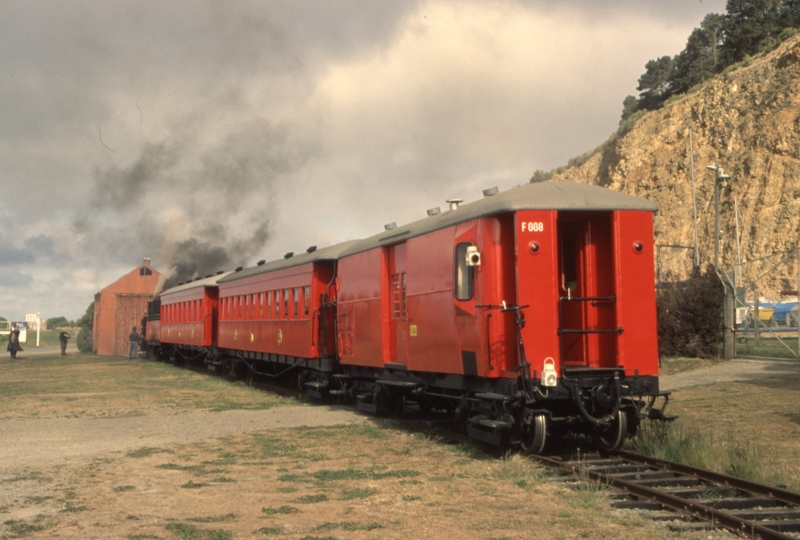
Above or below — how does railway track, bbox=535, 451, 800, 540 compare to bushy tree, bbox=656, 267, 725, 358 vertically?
below

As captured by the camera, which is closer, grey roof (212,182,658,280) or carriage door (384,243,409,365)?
grey roof (212,182,658,280)

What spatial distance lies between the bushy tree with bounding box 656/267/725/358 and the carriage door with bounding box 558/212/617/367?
17.0 m

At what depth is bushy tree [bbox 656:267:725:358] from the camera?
86.2 ft

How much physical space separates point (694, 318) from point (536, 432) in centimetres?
1838

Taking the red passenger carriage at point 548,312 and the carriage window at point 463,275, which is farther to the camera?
the carriage window at point 463,275

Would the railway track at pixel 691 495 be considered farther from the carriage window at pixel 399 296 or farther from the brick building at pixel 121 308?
the brick building at pixel 121 308

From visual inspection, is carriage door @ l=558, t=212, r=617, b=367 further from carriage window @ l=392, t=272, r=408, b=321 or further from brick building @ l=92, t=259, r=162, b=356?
brick building @ l=92, t=259, r=162, b=356

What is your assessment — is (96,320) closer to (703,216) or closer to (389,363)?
(703,216)

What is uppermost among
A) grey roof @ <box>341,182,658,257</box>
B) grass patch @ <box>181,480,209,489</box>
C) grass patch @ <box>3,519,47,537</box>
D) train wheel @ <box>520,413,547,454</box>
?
grey roof @ <box>341,182,658,257</box>

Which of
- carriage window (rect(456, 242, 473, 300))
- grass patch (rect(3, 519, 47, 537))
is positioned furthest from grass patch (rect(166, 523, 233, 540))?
carriage window (rect(456, 242, 473, 300))

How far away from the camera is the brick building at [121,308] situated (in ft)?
171

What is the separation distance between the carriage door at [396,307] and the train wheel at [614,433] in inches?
149

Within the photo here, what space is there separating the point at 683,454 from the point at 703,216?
44.7 m

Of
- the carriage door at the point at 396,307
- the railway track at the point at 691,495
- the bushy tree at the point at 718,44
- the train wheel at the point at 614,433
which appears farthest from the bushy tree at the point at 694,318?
the bushy tree at the point at 718,44
